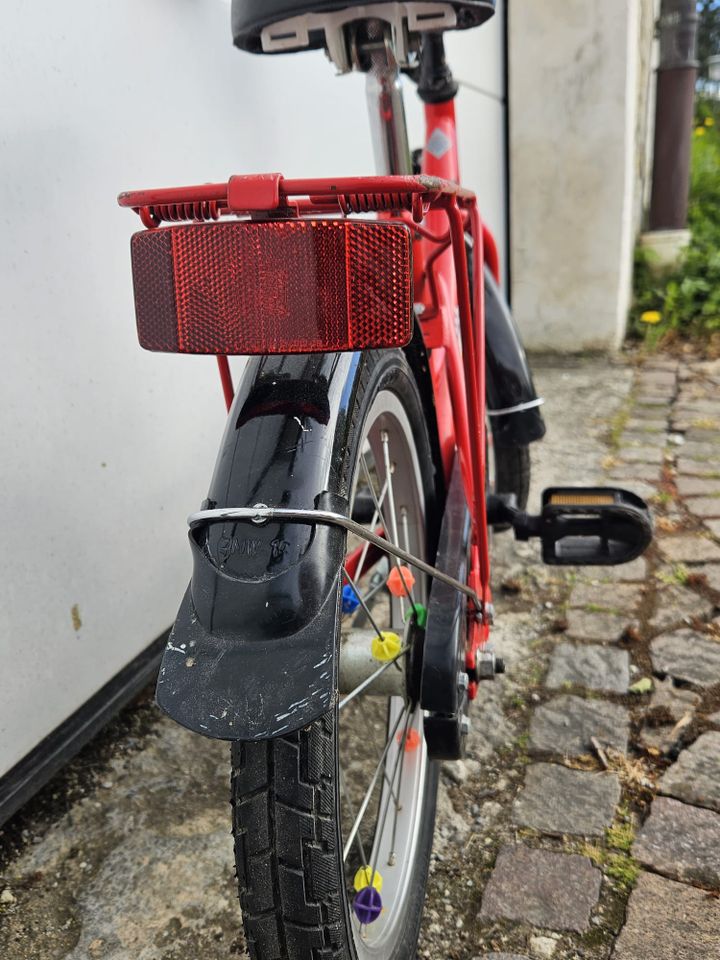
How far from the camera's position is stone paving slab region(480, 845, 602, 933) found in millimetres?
1403

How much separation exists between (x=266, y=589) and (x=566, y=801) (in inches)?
41.4

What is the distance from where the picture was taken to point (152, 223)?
0.98 metres

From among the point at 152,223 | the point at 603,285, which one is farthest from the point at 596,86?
the point at 152,223

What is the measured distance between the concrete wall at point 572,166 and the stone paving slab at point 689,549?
258cm

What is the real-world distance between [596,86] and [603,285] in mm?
1067

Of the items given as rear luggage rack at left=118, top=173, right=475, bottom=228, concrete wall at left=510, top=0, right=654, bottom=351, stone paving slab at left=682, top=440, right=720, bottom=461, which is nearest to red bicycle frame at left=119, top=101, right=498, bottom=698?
rear luggage rack at left=118, top=173, right=475, bottom=228

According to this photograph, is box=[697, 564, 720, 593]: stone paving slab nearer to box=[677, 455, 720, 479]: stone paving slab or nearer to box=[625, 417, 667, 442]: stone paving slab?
box=[677, 455, 720, 479]: stone paving slab

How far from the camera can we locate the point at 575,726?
1.87 meters

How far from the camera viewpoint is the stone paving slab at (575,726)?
71.2 inches

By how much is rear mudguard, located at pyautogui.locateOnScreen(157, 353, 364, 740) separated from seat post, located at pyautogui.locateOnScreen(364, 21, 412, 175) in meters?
0.75

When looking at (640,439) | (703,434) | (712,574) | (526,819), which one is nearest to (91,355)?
(526,819)

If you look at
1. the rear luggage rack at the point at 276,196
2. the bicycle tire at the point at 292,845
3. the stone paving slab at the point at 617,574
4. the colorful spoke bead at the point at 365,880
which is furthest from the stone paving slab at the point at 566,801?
the rear luggage rack at the point at 276,196

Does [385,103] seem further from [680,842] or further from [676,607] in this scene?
[676,607]

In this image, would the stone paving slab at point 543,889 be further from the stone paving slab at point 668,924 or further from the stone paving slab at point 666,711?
the stone paving slab at point 666,711
